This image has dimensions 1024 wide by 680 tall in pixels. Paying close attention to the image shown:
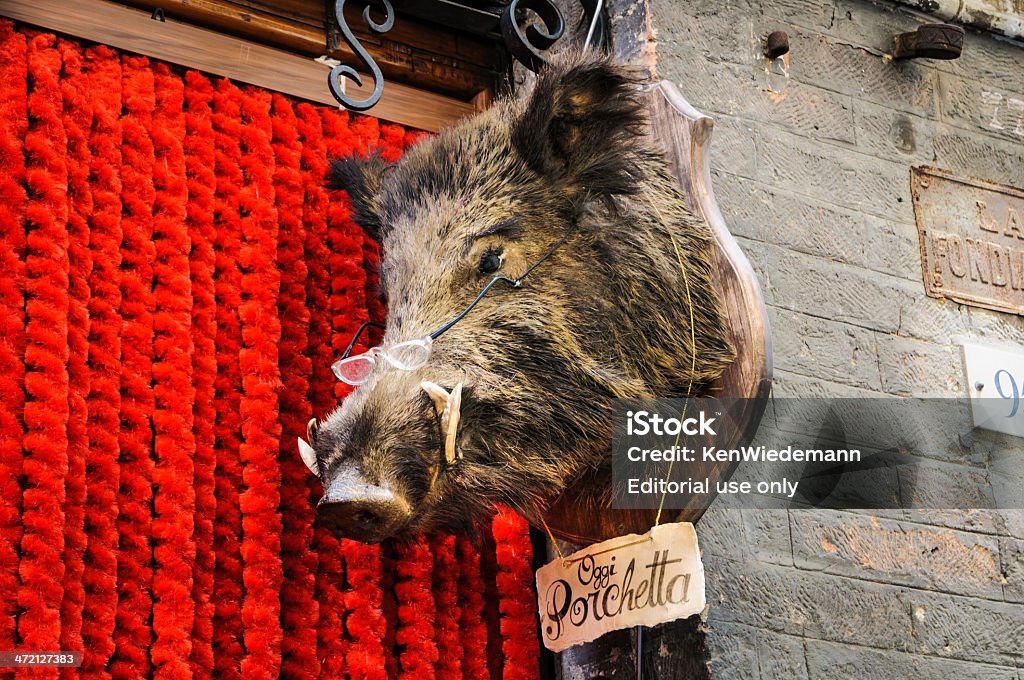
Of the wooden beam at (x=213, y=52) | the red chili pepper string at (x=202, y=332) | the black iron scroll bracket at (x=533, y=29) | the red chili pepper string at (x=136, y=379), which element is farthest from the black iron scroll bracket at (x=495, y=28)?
the red chili pepper string at (x=136, y=379)

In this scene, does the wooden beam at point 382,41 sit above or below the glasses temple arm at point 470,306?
above

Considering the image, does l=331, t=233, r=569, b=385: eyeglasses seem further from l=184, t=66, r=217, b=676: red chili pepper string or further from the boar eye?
l=184, t=66, r=217, b=676: red chili pepper string

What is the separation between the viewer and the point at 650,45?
2576 mm

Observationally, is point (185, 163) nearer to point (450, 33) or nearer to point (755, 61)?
point (450, 33)

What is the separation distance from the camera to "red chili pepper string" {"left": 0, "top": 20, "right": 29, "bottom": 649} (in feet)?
5.93

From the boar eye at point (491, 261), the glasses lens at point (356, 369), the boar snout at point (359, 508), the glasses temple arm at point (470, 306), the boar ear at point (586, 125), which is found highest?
the boar ear at point (586, 125)

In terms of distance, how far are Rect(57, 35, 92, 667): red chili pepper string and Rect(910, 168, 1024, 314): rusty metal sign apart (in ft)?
6.34

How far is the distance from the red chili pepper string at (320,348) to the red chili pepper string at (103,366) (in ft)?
1.26

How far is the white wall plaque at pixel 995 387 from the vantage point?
8.52ft

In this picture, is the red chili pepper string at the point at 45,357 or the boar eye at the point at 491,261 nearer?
the red chili pepper string at the point at 45,357

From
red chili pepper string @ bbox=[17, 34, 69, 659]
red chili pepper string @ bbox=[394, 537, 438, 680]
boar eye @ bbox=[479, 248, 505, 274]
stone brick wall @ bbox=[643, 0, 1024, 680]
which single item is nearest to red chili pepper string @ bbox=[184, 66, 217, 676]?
red chili pepper string @ bbox=[17, 34, 69, 659]

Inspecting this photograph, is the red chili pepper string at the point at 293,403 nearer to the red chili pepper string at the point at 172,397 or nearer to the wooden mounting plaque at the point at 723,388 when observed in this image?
the red chili pepper string at the point at 172,397

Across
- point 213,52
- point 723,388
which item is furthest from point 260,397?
point 723,388

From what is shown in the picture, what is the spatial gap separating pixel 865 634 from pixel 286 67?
176 centimetres
